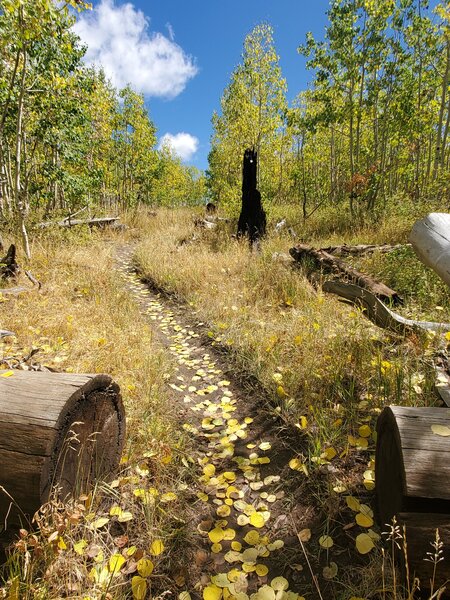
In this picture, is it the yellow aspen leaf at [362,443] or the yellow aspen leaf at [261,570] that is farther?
the yellow aspen leaf at [362,443]

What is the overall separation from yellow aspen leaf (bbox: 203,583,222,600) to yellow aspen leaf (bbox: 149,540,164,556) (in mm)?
285

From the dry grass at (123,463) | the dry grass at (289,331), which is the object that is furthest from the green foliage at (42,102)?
the dry grass at (289,331)

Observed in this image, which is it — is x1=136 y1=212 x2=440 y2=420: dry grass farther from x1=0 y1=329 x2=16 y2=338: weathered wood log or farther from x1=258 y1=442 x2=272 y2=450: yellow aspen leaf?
x1=0 y1=329 x2=16 y2=338: weathered wood log

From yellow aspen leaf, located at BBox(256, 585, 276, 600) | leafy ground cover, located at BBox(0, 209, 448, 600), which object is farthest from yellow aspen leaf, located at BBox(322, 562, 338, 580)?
Answer: yellow aspen leaf, located at BBox(256, 585, 276, 600)

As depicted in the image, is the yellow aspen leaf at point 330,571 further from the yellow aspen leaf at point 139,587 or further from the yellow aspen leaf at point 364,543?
the yellow aspen leaf at point 139,587

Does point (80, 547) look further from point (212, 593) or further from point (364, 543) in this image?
point (364, 543)

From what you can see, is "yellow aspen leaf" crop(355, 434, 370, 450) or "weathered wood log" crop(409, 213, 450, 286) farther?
"weathered wood log" crop(409, 213, 450, 286)

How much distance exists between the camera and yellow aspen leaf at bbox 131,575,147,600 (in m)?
1.42

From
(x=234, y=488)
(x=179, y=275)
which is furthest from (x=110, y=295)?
(x=234, y=488)

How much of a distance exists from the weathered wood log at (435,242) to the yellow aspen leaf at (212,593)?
243 centimetres

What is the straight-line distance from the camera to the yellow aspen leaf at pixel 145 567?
1.51 meters

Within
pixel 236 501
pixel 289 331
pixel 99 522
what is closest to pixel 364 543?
pixel 236 501

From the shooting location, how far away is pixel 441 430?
1.28 metres

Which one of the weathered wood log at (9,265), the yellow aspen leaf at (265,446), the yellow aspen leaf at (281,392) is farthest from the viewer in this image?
the weathered wood log at (9,265)
